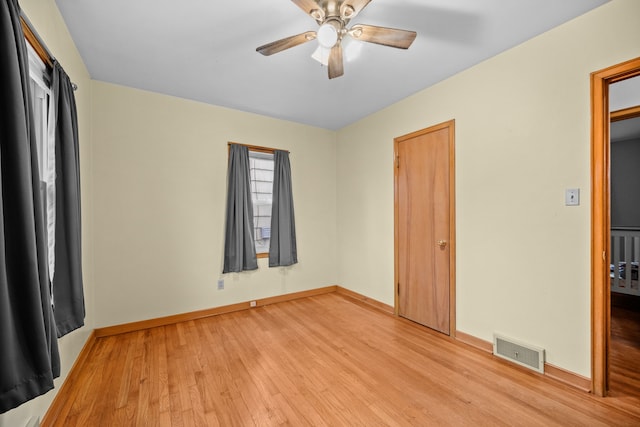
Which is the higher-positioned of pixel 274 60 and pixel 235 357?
pixel 274 60

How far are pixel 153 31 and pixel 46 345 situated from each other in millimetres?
2099

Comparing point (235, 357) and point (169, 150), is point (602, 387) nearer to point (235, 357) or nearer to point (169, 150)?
point (235, 357)

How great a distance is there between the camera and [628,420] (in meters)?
1.56

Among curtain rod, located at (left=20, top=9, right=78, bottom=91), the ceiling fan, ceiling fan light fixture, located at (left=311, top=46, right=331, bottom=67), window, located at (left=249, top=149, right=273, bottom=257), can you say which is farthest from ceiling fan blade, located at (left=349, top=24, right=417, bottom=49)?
window, located at (left=249, top=149, right=273, bottom=257)

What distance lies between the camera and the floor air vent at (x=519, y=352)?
6.63 feet

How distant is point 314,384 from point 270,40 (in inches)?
104

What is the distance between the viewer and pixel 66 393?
186 centimetres

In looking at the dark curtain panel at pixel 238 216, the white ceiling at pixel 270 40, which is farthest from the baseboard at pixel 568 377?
the dark curtain panel at pixel 238 216

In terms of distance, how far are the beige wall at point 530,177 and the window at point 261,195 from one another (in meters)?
2.06

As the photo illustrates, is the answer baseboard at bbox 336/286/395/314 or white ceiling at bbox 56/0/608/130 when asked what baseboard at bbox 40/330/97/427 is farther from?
baseboard at bbox 336/286/395/314

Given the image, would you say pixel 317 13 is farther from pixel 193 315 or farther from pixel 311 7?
pixel 193 315

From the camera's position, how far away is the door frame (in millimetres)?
1761

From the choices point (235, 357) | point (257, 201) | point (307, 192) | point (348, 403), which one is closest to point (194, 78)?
point (257, 201)

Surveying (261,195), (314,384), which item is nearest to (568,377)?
(314,384)
